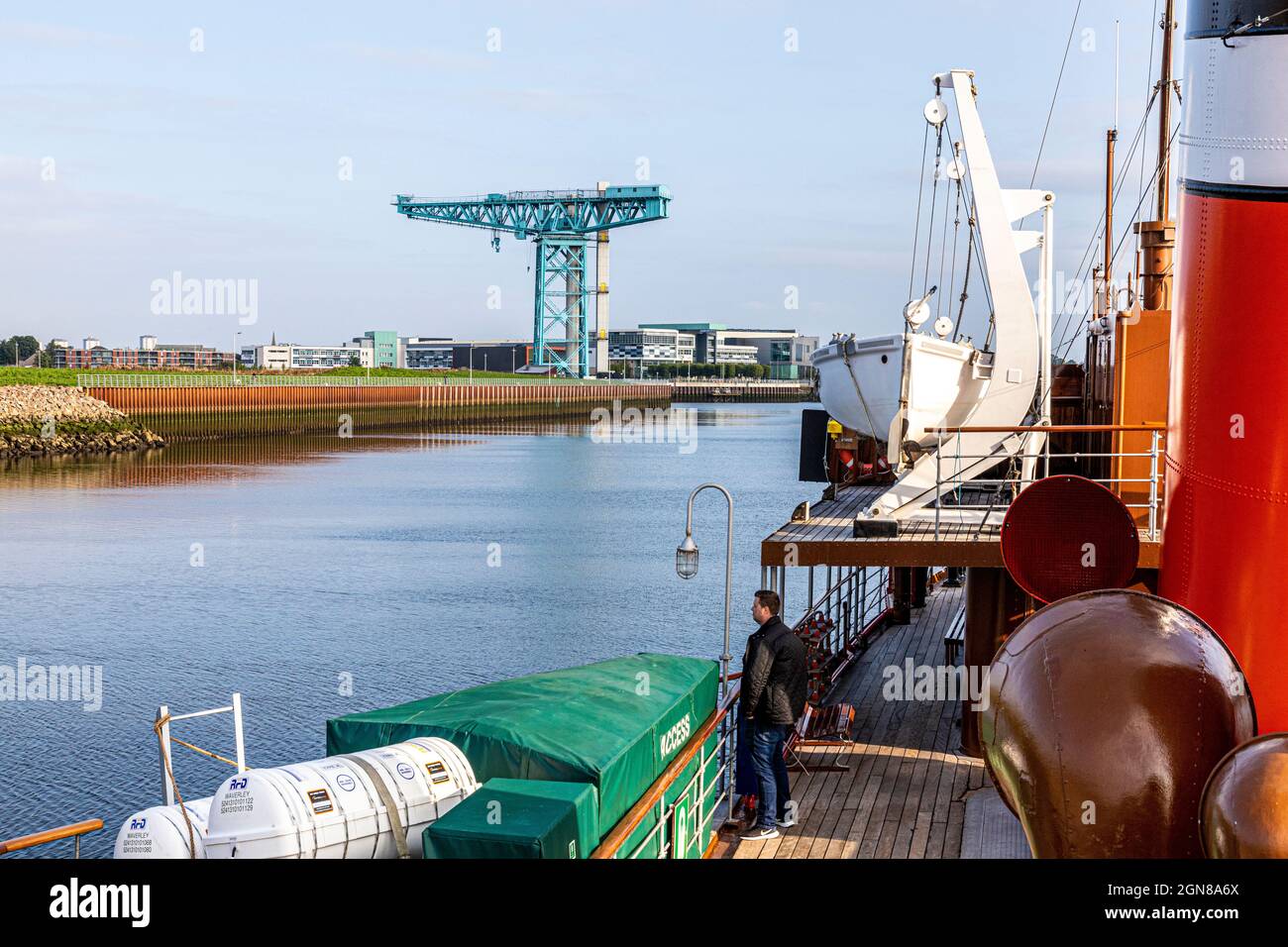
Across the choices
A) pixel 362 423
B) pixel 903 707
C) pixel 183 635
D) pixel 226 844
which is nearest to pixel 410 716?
pixel 226 844

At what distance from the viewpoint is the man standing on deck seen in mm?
9086

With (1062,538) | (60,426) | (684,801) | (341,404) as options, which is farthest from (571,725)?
(341,404)

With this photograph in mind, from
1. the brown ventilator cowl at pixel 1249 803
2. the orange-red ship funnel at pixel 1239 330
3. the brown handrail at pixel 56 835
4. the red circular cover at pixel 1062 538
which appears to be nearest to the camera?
the brown ventilator cowl at pixel 1249 803

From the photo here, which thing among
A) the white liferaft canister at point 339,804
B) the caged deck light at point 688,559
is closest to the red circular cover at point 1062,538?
the white liferaft canister at point 339,804

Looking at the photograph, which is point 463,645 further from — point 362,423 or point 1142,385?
point 362,423

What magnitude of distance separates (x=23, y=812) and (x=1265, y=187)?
1715cm

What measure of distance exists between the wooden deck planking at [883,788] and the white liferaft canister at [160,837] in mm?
3863

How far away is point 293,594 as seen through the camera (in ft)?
109

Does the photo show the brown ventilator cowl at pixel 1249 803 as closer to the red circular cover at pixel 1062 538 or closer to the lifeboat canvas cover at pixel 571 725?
the red circular cover at pixel 1062 538

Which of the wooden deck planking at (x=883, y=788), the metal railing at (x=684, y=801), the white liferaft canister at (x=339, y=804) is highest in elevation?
the white liferaft canister at (x=339, y=804)

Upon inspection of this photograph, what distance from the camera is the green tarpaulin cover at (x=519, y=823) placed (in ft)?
20.1

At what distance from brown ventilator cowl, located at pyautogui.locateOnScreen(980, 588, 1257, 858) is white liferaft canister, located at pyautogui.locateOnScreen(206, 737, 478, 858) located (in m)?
3.25

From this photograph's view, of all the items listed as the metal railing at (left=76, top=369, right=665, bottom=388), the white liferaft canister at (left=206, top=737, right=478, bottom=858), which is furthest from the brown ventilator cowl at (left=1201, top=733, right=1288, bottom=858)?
the metal railing at (left=76, top=369, right=665, bottom=388)

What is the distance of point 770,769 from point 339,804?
11.7 ft
